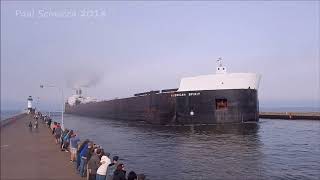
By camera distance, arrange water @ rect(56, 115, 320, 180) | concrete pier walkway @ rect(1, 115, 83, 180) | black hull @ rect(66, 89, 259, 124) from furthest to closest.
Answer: black hull @ rect(66, 89, 259, 124) → water @ rect(56, 115, 320, 180) → concrete pier walkway @ rect(1, 115, 83, 180)

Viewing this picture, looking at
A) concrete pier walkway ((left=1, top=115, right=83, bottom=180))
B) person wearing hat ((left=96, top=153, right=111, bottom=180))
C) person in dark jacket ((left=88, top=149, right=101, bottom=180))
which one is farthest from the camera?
concrete pier walkway ((left=1, top=115, right=83, bottom=180))

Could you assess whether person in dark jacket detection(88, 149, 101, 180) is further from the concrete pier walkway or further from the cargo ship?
the cargo ship

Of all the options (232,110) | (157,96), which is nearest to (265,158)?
(232,110)

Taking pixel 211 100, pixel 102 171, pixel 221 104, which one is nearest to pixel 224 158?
pixel 102 171

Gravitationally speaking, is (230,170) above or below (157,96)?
below

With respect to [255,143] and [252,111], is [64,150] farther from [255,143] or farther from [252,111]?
[252,111]

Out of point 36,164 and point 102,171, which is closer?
point 102,171

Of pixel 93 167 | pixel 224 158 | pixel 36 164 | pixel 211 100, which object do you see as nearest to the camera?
pixel 93 167

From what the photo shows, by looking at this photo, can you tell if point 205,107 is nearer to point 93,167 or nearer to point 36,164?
point 36,164

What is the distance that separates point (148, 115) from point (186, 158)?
3160 centimetres

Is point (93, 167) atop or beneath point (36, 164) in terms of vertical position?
atop

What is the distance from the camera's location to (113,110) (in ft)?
240

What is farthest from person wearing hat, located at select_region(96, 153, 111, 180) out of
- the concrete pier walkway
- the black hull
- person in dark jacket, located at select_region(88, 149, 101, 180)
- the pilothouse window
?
the pilothouse window

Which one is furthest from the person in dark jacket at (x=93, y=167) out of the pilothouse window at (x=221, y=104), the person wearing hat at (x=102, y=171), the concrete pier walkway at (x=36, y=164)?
the pilothouse window at (x=221, y=104)
